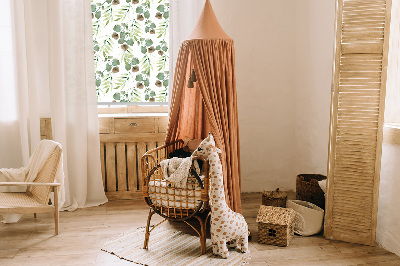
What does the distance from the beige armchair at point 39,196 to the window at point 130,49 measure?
4.10 feet

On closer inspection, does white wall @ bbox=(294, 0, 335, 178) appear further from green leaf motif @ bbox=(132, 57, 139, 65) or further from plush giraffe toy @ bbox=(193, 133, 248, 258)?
green leaf motif @ bbox=(132, 57, 139, 65)

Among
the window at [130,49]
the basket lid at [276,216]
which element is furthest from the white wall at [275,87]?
the basket lid at [276,216]

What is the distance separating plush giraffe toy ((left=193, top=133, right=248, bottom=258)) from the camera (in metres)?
2.49

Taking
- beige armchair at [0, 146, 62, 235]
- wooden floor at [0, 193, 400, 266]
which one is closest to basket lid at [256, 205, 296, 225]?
wooden floor at [0, 193, 400, 266]

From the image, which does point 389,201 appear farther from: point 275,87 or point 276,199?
point 275,87

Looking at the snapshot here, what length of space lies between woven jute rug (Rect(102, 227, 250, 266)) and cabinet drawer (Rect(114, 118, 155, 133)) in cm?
114

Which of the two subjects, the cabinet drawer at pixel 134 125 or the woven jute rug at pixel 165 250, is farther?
the cabinet drawer at pixel 134 125

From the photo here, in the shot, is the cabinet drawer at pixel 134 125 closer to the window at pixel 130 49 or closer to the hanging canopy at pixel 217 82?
the window at pixel 130 49

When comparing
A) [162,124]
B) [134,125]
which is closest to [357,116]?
[162,124]

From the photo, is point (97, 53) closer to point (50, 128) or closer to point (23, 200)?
point (50, 128)

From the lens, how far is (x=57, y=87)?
3504 mm

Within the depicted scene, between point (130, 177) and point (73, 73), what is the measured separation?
122cm

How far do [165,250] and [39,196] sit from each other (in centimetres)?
116

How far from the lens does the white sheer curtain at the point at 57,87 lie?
3441 mm
